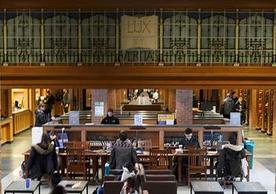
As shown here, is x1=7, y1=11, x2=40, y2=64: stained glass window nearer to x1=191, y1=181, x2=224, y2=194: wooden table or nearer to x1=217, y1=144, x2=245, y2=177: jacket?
x1=191, y1=181, x2=224, y2=194: wooden table

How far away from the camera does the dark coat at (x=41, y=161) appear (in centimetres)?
979

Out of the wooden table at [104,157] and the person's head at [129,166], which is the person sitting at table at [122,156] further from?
the wooden table at [104,157]

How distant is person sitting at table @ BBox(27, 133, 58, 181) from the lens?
979 cm

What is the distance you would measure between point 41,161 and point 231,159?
3.68 m

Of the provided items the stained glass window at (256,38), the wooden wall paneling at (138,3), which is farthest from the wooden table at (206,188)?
the wooden wall paneling at (138,3)

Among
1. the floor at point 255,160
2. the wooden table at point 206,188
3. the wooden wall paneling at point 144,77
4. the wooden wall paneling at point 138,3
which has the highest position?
the wooden wall paneling at point 138,3

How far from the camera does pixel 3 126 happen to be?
16.0 m

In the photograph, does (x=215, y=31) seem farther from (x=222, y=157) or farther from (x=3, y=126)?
(x=3, y=126)

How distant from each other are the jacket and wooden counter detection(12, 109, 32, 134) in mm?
9824

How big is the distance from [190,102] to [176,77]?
821 cm

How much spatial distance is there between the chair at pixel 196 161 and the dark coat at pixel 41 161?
274cm

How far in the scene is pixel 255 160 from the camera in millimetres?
13820

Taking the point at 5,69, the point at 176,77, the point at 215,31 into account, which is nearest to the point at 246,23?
the point at 215,31

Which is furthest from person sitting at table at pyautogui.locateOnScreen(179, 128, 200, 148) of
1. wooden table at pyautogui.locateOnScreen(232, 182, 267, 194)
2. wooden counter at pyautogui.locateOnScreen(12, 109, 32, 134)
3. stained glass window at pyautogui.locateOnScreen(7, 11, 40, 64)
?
wooden counter at pyautogui.locateOnScreen(12, 109, 32, 134)
